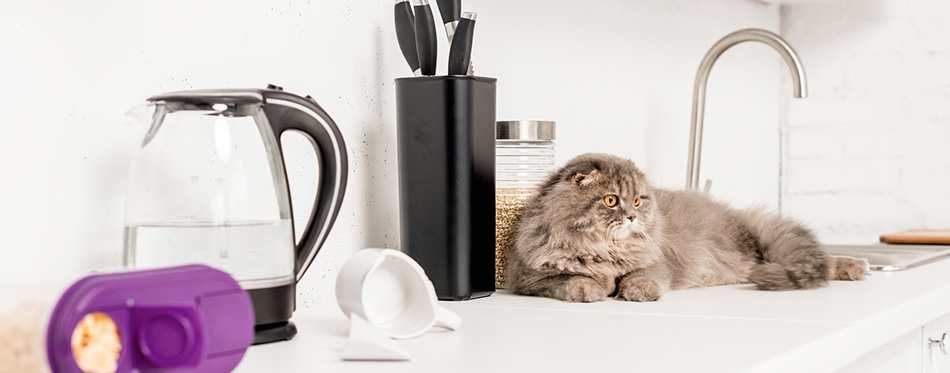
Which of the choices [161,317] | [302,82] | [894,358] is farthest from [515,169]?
[161,317]

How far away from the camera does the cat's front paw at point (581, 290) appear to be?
1.26m

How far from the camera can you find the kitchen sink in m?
1.71

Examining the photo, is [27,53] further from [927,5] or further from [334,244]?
[927,5]

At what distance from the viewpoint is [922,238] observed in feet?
7.30

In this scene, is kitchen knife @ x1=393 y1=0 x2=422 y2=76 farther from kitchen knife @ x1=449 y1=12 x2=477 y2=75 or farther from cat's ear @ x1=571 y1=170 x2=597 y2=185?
cat's ear @ x1=571 y1=170 x2=597 y2=185

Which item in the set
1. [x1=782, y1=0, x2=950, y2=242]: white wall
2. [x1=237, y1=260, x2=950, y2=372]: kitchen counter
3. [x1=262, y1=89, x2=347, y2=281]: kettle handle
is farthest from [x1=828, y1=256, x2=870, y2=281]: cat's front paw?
[x1=782, y1=0, x2=950, y2=242]: white wall

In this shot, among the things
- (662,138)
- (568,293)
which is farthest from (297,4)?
(662,138)

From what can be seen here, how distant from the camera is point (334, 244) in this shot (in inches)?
51.7

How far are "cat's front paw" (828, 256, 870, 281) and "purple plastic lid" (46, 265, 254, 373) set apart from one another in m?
1.15

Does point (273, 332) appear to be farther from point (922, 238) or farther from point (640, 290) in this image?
point (922, 238)

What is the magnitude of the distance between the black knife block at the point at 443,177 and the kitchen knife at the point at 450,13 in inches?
4.8

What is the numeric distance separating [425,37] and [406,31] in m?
0.04

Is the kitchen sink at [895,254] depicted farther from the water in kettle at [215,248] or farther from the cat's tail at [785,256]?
the water in kettle at [215,248]

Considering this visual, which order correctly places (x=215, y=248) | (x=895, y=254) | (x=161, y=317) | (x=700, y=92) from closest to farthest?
(x=161, y=317) → (x=215, y=248) → (x=895, y=254) → (x=700, y=92)
